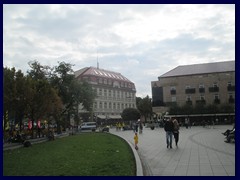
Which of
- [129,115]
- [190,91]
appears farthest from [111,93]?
[190,91]

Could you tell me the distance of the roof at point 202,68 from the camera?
248ft

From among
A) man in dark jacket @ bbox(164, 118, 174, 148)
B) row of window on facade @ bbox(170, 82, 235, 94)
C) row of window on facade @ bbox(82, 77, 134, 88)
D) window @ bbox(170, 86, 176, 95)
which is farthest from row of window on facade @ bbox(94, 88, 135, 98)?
man in dark jacket @ bbox(164, 118, 174, 148)

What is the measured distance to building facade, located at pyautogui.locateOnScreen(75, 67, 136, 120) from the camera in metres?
92.0

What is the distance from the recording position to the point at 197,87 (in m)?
75.8

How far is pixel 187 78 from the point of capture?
249 feet

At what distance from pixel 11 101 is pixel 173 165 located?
72.0ft

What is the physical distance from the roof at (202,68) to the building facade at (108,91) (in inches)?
615

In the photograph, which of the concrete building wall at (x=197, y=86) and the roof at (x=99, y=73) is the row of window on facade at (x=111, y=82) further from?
the concrete building wall at (x=197, y=86)

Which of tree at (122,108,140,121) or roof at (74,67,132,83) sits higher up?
roof at (74,67,132,83)

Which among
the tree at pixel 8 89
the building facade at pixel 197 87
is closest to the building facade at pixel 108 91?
the building facade at pixel 197 87

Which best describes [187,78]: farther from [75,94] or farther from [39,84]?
[39,84]

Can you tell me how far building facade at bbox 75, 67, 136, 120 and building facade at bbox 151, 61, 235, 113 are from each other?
1320cm

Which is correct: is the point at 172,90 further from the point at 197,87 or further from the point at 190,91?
the point at 197,87

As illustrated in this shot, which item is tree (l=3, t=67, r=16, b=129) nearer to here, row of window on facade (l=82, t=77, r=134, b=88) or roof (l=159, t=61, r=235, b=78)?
roof (l=159, t=61, r=235, b=78)
